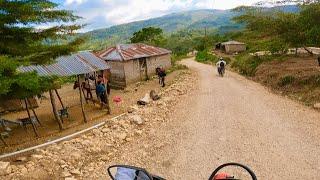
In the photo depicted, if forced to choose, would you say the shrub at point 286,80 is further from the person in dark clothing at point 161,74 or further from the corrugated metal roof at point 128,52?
the corrugated metal roof at point 128,52

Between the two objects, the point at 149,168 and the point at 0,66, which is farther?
the point at 149,168

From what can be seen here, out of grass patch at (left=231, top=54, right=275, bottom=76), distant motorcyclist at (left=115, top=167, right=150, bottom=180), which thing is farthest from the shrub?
distant motorcyclist at (left=115, top=167, right=150, bottom=180)

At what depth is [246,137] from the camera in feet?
46.0

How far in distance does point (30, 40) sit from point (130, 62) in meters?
15.8

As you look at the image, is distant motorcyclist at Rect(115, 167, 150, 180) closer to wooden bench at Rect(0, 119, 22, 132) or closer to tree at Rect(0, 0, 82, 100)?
tree at Rect(0, 0, 82, 100)

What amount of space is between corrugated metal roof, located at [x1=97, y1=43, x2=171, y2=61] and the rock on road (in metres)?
10.3

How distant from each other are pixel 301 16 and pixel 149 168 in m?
16.5

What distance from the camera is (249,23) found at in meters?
30.5

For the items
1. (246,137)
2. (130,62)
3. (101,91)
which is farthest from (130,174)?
(130,62)

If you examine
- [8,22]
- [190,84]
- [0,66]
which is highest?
[8,22]

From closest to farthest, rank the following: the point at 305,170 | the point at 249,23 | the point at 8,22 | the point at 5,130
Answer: the point at 305,170 < the point at 8,22 < the point at 5,130 < the point at 249,23

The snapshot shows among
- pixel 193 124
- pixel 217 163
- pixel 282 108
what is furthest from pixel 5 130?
pixel 282 108

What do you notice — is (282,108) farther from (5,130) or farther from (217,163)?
(5,130)

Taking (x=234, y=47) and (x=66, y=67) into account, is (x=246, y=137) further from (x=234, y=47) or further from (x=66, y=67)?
(x=234, y=47)
